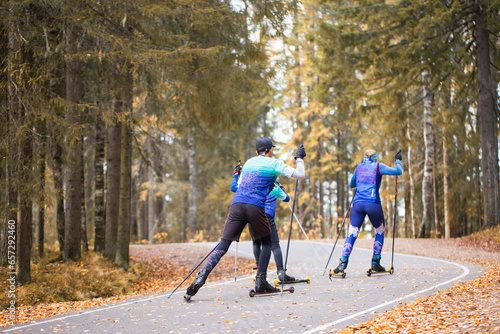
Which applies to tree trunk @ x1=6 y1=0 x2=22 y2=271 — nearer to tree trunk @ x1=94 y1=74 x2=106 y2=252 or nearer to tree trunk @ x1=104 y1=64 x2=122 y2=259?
tree trunk @ x1=104 y1=64 x2=122 y2=259

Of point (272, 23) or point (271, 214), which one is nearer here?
point (271, 214)

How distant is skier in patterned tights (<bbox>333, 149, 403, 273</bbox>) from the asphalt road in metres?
0.50

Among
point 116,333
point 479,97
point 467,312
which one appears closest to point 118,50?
point 116,333

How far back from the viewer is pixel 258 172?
6.75 meters

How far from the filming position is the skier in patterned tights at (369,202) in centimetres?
897

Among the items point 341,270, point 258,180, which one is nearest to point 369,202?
point 341,270

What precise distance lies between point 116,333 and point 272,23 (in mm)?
10466

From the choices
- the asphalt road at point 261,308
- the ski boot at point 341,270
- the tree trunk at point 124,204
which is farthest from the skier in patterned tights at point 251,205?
the tree trunk at point 124,204

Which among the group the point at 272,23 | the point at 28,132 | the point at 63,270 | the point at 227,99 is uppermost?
the point at 272,23

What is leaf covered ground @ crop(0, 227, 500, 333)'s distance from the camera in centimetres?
502

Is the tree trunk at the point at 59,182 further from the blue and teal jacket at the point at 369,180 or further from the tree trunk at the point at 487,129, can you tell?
the tree trunk at the point at 487,129

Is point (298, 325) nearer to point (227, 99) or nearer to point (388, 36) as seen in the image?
point (227, 99)

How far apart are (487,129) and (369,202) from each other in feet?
34.3

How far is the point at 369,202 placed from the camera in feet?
29.5
